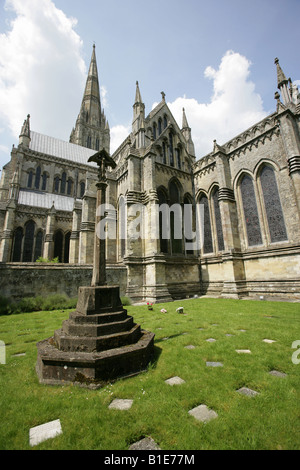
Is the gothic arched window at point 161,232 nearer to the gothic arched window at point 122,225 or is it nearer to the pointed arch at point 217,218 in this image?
the gothic arched window at point 122,225

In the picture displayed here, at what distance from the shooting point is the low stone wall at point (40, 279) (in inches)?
382

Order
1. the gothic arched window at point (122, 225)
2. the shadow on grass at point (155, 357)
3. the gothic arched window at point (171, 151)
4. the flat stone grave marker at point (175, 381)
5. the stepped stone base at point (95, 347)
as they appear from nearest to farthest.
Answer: the flat stone grave marker at point (175, 381) → the stepped stone base at point (95, 347) → the shadow on grass at point (155, 357) → the gothic arched window at point (122, 225) → the gothic arched window at point (171, 151)

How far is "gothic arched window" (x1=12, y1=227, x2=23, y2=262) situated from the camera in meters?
23.1

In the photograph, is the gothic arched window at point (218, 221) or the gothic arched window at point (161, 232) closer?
the gothic arched window at point (161, 232)

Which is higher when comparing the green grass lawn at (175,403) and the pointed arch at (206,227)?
the pointed arch at (206,227)

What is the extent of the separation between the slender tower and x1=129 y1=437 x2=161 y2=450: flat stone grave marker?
51.5 meters

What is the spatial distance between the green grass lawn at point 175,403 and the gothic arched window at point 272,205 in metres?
9.15

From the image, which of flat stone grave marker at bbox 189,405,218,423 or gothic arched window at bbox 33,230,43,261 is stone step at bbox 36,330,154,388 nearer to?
flat stone grave marker at bbox 189,405,218,423

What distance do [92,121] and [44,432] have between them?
57273mm

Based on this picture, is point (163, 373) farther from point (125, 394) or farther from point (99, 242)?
point (99, 242)

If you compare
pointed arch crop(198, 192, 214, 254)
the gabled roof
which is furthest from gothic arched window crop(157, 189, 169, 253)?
the gabled roof

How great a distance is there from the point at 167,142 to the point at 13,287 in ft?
48.2

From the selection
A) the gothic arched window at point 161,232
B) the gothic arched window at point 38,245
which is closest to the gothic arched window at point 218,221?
the gothic arched window at point 161,232

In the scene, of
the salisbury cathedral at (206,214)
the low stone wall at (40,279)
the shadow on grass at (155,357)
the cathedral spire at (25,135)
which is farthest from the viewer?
the cathedral spire at (25,135)
